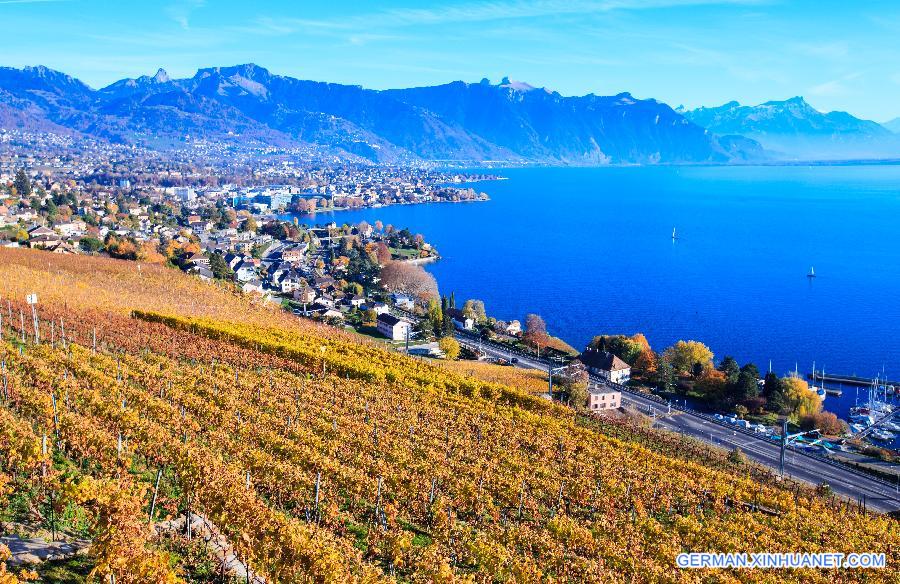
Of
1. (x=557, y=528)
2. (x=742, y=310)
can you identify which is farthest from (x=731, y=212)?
(x=557, y=528)

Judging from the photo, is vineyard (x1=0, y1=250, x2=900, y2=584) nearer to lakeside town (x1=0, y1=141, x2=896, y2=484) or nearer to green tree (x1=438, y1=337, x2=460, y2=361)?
lakeside town (x1=0, y1=141, x2=896, y2=484)

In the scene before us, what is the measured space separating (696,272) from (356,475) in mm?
72726

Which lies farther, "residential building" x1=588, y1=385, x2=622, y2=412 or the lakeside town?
the lakeside town

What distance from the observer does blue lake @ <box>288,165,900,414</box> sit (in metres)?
54.1

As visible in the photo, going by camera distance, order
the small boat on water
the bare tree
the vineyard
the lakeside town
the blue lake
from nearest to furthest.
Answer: the vineyard < the lakeside town < the small boat on water < the blue lake < the bare tree

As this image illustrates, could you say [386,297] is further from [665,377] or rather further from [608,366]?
[665,377]

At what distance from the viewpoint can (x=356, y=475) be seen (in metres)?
16.2

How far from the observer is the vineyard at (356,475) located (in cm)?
1301

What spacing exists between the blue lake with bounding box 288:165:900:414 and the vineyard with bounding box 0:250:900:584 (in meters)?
23.8

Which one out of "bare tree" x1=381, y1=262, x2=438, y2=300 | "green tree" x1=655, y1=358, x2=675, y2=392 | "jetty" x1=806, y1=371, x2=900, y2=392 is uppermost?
"bare tree" x1=381, y1=262, x2=438, y2=300

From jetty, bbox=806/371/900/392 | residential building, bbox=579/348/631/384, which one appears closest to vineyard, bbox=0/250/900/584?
residential building, bbox=579/348/631/384

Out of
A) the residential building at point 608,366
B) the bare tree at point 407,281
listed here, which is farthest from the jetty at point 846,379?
the bare tree at point 407,281

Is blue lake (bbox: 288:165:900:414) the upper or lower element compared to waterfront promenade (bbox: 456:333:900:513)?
upper

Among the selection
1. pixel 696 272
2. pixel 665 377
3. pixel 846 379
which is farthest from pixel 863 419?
pixel 696 272
